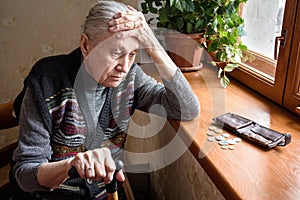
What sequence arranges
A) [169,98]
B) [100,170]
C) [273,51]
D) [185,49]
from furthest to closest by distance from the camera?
[185,49] < [273,51] < [169,98] < [100,170]

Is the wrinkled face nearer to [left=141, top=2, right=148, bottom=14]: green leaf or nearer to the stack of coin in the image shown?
the stack of coin

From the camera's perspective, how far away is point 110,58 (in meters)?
0.99

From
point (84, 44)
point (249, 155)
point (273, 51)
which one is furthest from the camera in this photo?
point (273, 51)

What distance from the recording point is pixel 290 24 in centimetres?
109

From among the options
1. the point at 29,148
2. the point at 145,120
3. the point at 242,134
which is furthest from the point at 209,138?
the point at 145,120

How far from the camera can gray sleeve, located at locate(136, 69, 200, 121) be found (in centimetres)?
111

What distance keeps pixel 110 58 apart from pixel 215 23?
0.55m

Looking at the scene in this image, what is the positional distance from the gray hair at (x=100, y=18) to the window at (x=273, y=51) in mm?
524

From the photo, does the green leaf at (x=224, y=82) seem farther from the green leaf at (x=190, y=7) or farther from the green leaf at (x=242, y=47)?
the green leaf at (x=190, y=7)

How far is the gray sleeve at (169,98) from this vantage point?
1112mm

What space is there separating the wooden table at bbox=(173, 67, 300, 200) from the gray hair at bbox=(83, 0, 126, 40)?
1.28ft

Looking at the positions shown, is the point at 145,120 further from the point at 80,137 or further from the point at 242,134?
the point at 242,134

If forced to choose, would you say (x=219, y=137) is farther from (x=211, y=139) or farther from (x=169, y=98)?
(x=169, y=98)

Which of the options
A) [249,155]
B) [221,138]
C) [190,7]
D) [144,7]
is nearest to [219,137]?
[221,138]
